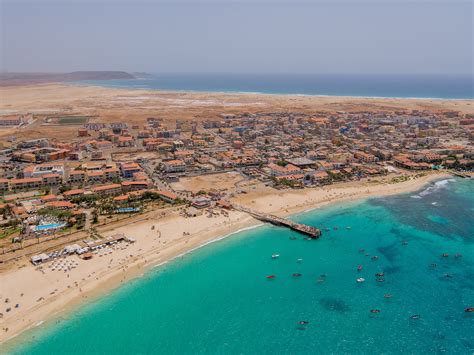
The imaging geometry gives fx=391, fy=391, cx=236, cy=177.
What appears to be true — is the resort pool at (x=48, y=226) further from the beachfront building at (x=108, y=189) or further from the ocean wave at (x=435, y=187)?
the ocean wave at (x=435, y=187)

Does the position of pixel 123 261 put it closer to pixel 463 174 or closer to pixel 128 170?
pixel 128 170

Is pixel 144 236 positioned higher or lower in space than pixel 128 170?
lower

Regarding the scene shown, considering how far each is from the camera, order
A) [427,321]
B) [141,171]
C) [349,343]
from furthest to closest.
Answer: [141,171]
[427,321]
[349,343]

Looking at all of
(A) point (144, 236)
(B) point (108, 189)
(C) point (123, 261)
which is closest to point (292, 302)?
(C) point (123, 261)

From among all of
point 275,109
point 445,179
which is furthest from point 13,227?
point 275,109

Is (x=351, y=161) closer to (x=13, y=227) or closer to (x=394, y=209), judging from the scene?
(x=394, y=209)

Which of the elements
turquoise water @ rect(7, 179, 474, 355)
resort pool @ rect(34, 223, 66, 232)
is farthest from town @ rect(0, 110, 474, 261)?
turquoise water @ rect(7, 179, 474, 355)

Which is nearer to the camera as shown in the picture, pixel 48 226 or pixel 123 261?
pixel 123 261
